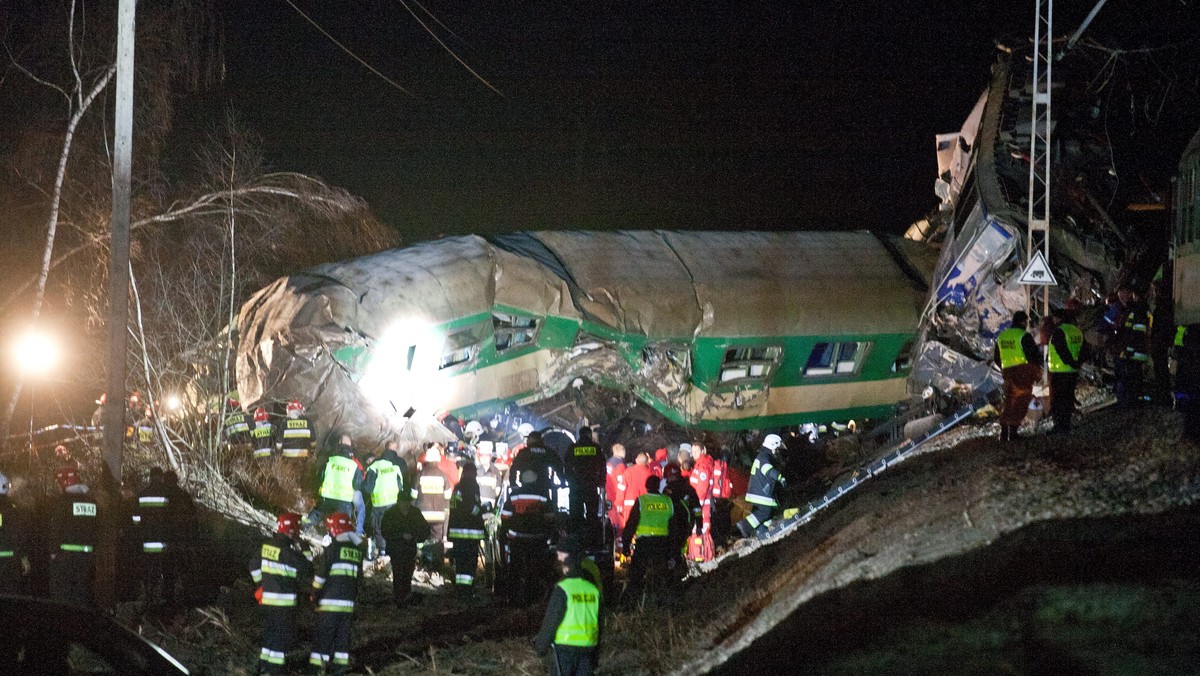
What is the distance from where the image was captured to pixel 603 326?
656 inches

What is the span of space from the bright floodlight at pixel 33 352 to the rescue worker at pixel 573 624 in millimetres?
11243

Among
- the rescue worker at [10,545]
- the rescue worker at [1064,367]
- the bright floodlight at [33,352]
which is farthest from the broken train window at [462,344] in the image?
the rescue worker at [1064,367]

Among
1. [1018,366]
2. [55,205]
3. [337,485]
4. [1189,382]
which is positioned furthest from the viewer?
[55,205]

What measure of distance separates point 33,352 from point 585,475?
822cm

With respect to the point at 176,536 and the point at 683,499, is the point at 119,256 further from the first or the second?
the point at 683,499

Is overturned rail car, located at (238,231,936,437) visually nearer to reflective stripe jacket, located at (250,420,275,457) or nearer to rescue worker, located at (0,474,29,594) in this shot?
reflective stripe jacket, located at (250,420,275,457)

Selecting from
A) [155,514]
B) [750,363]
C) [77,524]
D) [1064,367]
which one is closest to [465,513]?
[155,514]

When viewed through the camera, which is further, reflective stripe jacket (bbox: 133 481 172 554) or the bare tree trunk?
the bare tree trunk

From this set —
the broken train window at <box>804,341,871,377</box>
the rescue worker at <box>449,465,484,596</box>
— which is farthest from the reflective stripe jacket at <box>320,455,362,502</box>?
the broken train window at <box>804,341,871,377</box>

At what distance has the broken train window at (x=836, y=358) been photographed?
736 inches

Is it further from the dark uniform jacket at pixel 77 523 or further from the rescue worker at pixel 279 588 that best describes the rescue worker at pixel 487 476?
the rescue worker at pixel 279 588

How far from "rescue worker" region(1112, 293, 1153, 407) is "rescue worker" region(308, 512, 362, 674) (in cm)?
822

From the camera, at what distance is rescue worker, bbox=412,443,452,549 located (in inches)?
503

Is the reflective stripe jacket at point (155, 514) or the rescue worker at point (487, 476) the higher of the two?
the reflective stripe jacket at point (155, 514)
